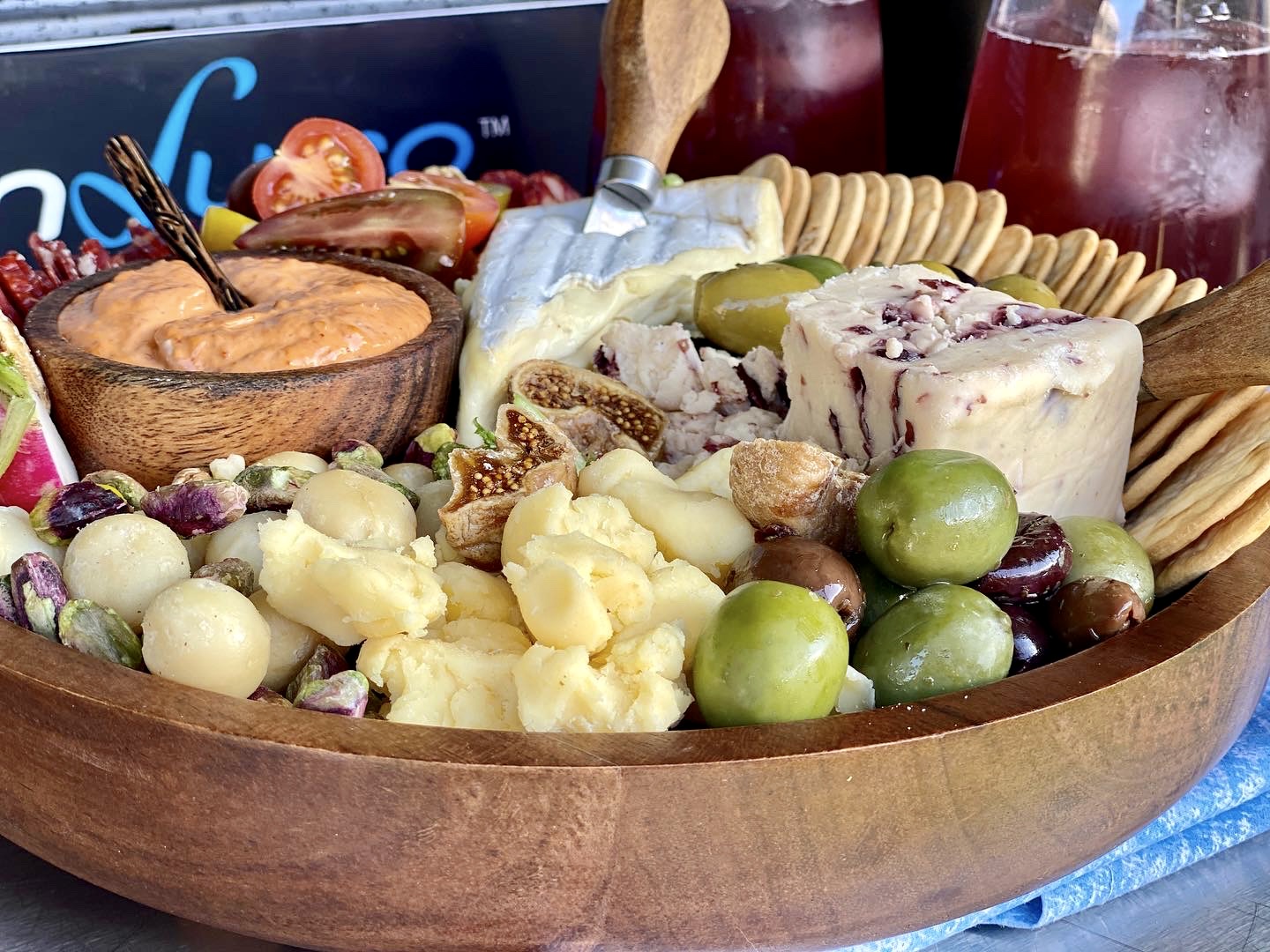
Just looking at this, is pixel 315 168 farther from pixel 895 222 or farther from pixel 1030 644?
pixel 1030 644

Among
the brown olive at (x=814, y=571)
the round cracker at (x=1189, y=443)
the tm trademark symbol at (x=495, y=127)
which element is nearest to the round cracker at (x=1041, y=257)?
the round cracker at (x=1189, y=443)

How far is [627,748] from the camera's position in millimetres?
823

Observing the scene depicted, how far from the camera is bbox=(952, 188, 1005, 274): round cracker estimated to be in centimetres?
175

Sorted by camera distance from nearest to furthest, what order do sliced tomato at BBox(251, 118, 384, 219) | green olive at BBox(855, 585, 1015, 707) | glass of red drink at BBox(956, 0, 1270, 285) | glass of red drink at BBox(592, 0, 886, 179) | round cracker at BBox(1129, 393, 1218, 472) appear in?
green olive at BBox(855, 585, 1015, 707) < round cracker at BBox(1129, 393, 1218, 472) < glass of red drink at BBox(956, 0, 1270, 285) < sliced tomato at BBox(251, 118, 384, 219) < glass of red drink at BBox(592, 0, 886, 179)

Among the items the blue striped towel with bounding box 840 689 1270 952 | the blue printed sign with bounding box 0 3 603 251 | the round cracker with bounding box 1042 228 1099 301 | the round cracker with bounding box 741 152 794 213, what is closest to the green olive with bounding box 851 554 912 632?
the blue striped towel with bounding box 840 689 1270 952

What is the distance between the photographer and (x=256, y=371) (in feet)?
4.42

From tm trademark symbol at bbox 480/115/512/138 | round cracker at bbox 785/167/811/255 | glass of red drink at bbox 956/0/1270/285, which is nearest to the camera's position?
glass of red drink at bbox 956/0/1270/285

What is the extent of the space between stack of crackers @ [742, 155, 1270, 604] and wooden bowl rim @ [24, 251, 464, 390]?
56 centimetres

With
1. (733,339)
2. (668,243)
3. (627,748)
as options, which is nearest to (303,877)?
(627,748)

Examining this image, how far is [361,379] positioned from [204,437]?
16cm

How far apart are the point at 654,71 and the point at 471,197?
333 mm

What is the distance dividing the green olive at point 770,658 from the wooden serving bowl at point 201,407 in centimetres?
56

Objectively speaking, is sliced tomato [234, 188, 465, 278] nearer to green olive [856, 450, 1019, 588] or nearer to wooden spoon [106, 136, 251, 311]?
wooden spoon [106, 136, 251, 311]

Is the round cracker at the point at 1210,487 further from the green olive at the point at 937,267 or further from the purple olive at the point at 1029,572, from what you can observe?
the green olive at the point at 937,267
